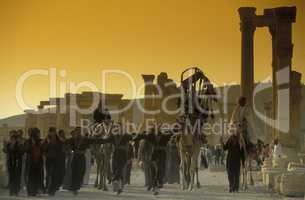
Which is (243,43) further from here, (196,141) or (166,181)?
(196,141)

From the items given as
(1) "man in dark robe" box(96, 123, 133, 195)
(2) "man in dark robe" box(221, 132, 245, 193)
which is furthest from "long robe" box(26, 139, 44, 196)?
(2) "man in dark robe" box(221, 132, 245, 193)

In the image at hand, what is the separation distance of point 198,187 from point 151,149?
1.88 meters

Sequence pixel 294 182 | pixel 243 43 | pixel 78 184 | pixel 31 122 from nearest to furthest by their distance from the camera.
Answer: pixel 294 182 < pixel 78 184 < pixel 243 43 < pixel 31 122

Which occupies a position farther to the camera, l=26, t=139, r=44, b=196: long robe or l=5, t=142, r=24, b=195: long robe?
l=5, t=142, r=24, b=195: long robe

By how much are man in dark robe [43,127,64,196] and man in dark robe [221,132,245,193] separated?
3.84m

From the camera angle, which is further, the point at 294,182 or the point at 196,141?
the point at 196,141

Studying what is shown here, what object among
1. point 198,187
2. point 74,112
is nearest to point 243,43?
point 198,187

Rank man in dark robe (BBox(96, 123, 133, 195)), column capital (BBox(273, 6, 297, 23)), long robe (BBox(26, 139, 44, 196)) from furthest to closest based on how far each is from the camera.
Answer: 1. column capital (BBox(273, 6, 297, 23))
2. man in dark robe (BBox(96, 123, 133, 195))
3. long robe (BBox(26, 139, 44, 196))

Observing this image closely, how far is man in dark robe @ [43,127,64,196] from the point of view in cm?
1638

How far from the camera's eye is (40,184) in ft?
53.6

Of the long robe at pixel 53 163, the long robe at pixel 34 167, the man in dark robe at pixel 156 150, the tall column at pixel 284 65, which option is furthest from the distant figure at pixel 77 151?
the tall column at pixel 284 65

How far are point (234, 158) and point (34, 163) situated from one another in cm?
456

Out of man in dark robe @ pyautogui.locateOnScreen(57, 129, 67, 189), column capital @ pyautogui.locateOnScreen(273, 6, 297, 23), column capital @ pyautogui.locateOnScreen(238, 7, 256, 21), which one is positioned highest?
column capital @ pyautogui.locateOnScreen(238, 7, 256, 21)

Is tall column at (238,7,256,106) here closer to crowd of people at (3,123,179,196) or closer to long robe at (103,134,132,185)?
crowd of people at (3,123,179,196)
